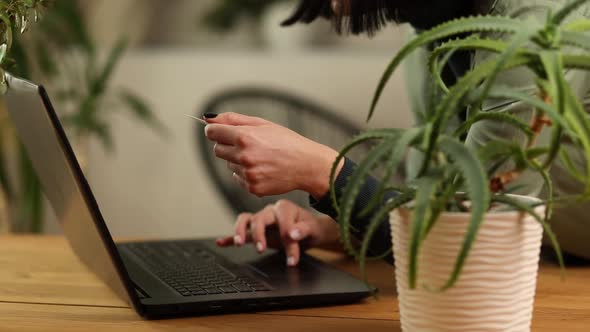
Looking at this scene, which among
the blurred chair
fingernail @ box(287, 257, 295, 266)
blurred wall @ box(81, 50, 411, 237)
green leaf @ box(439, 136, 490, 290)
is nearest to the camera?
green leaf @ box(439, 136, 490, 290)

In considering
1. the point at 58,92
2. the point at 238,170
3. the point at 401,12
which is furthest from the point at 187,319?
the point at 58,92

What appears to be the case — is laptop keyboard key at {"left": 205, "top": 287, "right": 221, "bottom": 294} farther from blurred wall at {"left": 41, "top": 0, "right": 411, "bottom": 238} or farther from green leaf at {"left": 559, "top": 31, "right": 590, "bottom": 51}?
blurred wall at {"left": 41, "top": 0, "right": 411, "bottom": 238}

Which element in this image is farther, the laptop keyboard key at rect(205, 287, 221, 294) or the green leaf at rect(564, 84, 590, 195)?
the laptop keyboard key at rect(205, 287, 221, 294)

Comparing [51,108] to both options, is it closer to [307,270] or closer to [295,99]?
[307,270]

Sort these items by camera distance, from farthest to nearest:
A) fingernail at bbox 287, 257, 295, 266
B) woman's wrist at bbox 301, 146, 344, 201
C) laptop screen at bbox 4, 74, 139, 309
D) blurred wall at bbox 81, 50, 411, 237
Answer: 1. blurred wall at bbox 81, 50, 411, 237
2. fingernail at bbox 287, 257, 295, 266
3. woman's wrist at bbox 301, 146, 344, 201
4. laptop screen at bbox 4, 74, 139, 309

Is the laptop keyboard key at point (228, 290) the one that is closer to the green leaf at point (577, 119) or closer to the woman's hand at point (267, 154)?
the woman's hand at point (267, 154)

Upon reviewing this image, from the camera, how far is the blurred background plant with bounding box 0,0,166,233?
8.25 ft

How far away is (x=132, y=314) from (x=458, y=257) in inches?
16.2

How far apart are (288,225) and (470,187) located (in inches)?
23.3

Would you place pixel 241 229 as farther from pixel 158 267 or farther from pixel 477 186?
pixel 477 186

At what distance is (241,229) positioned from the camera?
116cm

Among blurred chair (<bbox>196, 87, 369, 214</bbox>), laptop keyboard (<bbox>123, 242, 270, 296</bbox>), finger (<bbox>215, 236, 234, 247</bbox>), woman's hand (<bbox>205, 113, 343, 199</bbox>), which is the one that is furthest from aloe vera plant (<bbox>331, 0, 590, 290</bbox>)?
blurred chair (<bbox>196, 87, 369, 214</bbox>)

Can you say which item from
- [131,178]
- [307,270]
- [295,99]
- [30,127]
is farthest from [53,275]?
[131,178]

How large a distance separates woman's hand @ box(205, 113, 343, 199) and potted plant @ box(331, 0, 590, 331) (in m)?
0.21
